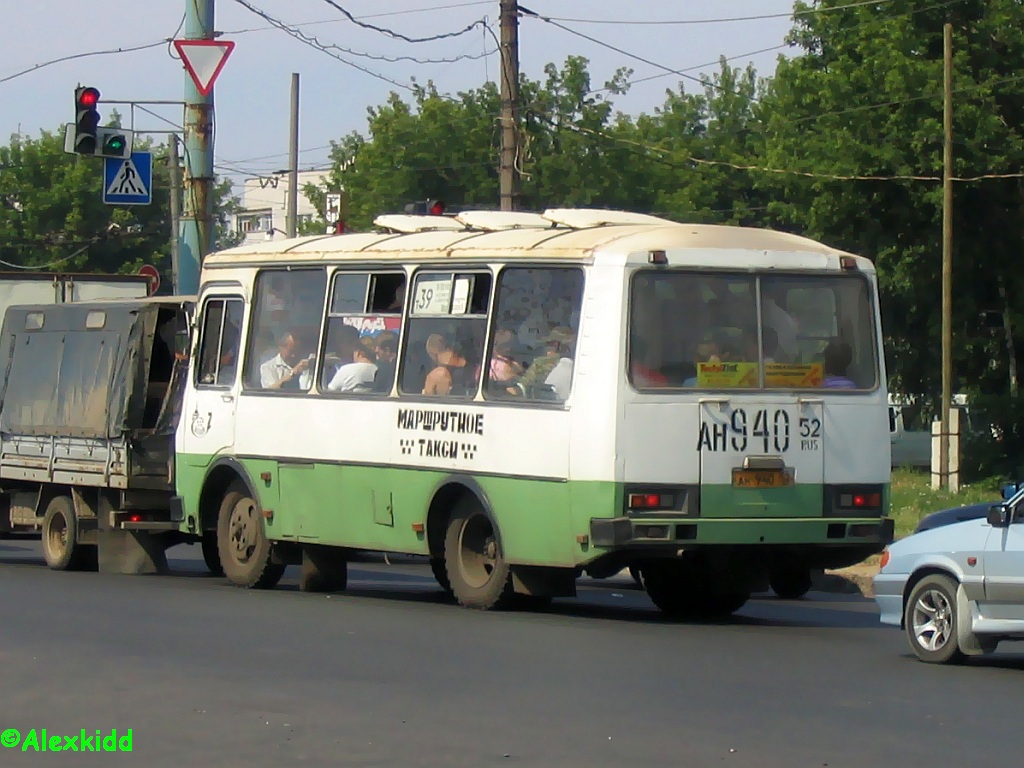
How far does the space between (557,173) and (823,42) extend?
3219 centimetres

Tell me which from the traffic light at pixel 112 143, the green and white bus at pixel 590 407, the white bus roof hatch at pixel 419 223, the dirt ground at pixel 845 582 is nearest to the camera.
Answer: the green and white bus at pixel 590 407

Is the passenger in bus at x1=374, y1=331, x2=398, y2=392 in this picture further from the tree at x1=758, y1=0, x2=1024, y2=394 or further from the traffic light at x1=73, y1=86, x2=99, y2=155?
the tree at x1=758, y1=0, x2=1024, y2=394

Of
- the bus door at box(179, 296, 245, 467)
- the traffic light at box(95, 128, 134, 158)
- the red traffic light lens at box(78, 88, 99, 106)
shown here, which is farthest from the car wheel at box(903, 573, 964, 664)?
the traffic light at box(95, 128, 134, 158)

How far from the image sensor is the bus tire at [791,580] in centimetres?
1541

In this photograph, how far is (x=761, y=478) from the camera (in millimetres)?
14312

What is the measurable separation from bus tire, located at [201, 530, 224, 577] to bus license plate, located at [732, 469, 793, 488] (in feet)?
18.8

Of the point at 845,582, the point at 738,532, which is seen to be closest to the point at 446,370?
the point at 738,532

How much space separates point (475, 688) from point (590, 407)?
398cm

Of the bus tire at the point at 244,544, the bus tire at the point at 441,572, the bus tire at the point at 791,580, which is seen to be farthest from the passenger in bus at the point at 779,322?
the bus tire at the point at 244,544

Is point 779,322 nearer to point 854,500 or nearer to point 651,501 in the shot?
point 854,500

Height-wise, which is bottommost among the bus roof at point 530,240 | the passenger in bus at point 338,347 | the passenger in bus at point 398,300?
the passenger in bus at point 338,347

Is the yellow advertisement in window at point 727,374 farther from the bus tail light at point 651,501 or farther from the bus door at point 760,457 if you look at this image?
the bus tail light at point 651,501

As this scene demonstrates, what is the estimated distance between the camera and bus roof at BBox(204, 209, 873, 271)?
14453mm

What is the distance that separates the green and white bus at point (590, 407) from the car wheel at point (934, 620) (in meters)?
1.82
